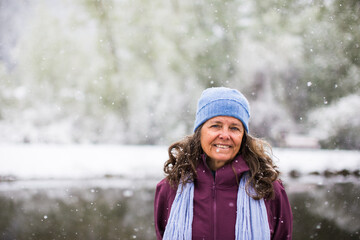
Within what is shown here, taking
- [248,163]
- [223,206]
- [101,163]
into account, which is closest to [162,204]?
[223,206]

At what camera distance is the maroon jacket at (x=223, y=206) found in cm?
171

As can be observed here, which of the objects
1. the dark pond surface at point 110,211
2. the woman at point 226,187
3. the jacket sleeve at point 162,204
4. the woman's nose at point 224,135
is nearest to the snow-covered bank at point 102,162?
the dark pond surface at point 110,211

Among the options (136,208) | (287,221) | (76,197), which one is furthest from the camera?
(76,197)

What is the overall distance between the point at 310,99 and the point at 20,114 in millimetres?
10751

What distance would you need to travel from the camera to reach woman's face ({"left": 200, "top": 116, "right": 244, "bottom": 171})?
1762mm

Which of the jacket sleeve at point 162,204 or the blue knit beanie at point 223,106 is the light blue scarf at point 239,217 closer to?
the jacket sleeve at point 162,204

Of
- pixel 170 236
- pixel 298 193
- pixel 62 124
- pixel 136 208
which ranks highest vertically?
pixel 62 124

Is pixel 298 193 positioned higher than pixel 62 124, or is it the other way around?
pixel 62 124

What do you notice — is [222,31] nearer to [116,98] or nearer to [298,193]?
[116,98]

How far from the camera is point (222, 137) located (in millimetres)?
1750

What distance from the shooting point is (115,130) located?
12.1m

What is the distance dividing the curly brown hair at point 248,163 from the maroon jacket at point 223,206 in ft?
0.17

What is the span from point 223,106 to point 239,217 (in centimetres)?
64

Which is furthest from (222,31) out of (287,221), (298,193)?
(287,221)
